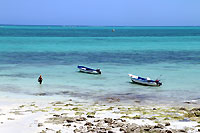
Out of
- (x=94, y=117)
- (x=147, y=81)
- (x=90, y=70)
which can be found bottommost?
(x=94, y=117)

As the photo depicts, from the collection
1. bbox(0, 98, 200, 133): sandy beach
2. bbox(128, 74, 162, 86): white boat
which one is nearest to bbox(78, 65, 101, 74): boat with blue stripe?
bbox(128, 74, 162, 86): white boat

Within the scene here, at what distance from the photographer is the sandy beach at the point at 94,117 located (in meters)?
20.1

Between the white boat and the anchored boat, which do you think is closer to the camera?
the white boat

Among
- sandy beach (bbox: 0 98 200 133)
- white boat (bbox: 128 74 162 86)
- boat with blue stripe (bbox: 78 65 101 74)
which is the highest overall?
boat with blue stripe (bbox: 78 65 101 74)

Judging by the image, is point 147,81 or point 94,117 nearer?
point 94,117

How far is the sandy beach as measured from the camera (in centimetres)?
2014

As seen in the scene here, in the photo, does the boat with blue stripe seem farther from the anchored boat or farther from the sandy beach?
the sandy beach

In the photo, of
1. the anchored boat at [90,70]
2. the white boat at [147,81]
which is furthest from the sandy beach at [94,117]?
the anchored boat at [90,70]

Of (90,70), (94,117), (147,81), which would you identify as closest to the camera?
(94,117)

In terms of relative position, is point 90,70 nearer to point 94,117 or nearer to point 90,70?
point 90,70

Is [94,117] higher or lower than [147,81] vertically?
lower

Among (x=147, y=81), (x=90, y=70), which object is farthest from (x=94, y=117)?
(x=90, y=70)

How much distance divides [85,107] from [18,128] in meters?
7.50

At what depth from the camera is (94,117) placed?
22.9 metres
